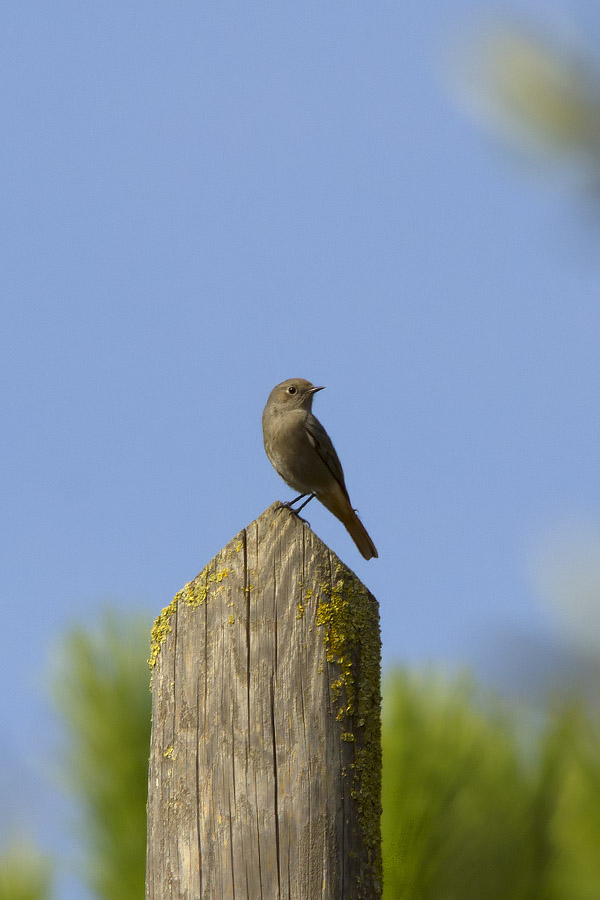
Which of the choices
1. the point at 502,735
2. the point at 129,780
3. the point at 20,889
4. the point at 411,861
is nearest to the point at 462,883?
the point at 411,861

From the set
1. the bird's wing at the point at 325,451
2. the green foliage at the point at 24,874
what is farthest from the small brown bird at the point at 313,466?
the green foliage at the point at 24,874

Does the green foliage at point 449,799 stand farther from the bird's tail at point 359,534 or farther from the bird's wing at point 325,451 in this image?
the bird's wing at point 325,451

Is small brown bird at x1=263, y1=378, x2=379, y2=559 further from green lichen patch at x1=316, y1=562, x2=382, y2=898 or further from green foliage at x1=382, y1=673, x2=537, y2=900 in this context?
green lichen patch at x1=316, y1=562, x2=382, y2=898

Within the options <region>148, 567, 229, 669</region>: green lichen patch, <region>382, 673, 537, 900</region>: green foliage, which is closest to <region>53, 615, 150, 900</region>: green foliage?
<region>382, 673, 537, 900</region>: green foliage

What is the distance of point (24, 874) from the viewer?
17.0ft

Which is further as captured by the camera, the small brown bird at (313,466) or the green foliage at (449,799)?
the small brown bird at (313,466)

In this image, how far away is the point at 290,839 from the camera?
2793 mm

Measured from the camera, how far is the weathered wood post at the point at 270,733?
9.21ft

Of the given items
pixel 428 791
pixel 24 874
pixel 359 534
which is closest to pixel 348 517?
pixel 359 534

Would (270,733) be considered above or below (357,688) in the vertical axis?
below

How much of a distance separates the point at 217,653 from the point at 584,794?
2405mm

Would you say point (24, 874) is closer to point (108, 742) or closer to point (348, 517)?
point (108, 742)

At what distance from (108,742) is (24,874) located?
2.44 ft

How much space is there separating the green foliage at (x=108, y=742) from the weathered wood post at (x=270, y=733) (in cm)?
221
